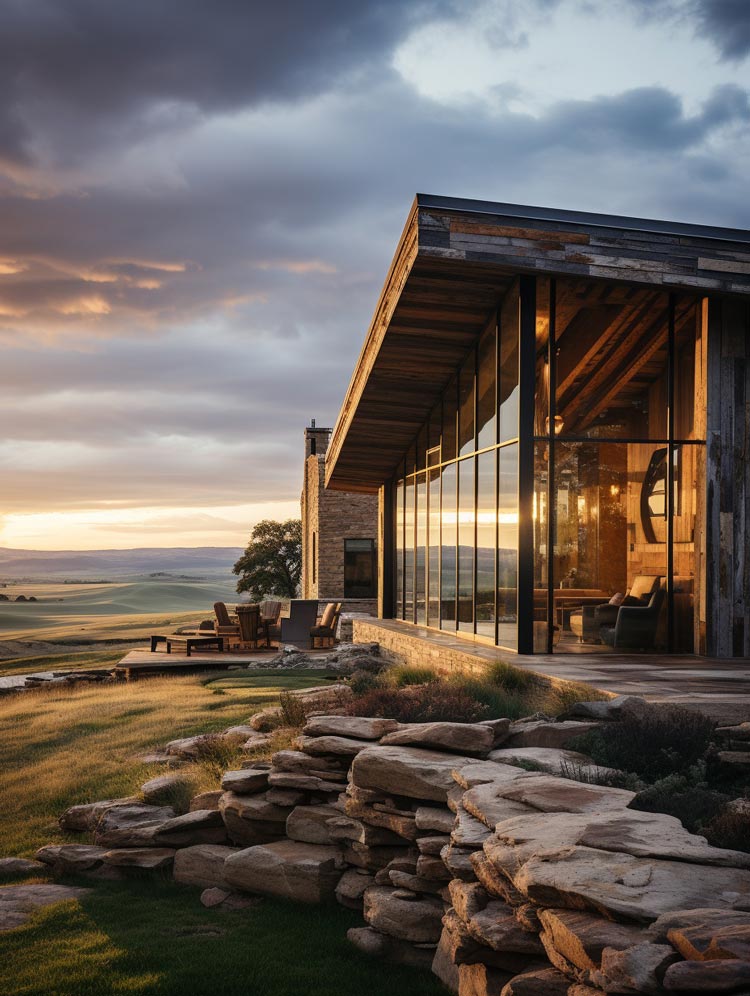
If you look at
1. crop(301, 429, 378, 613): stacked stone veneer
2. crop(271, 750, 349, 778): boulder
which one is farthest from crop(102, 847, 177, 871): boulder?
crop(301, 429, 378, 613): stacked stone veneer

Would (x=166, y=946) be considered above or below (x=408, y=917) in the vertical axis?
below

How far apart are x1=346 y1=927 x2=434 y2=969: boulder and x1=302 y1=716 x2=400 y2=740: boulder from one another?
1543 millimetres

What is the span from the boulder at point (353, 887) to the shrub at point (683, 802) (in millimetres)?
2009

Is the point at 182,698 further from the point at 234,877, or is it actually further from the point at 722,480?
the point at 722,480

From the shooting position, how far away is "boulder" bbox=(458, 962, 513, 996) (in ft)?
12.3

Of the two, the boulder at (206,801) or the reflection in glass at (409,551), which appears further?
the reflection in glass at (409,551)

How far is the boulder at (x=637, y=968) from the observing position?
8.59 feet

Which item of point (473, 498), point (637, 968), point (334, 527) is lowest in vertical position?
point (637, 968)

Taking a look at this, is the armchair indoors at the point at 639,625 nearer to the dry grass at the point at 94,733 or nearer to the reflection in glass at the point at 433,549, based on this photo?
the reflection in glass at the point at 433,549

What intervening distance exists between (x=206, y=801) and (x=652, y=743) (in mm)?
3819

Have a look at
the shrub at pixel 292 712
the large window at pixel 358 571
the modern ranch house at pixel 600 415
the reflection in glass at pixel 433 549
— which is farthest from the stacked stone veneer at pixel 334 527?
the shrub at pixel 292 712

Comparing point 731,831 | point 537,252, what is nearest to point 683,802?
point 731,831

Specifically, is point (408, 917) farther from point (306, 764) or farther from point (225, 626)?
point (225, 626)

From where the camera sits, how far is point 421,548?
1612 centimetres
